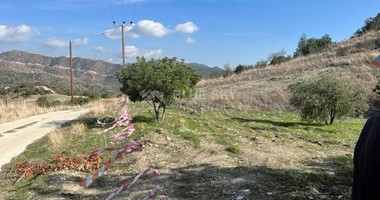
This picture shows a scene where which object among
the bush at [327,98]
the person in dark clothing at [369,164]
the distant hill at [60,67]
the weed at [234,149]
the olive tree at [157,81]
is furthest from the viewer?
the distant hill at [60,67]

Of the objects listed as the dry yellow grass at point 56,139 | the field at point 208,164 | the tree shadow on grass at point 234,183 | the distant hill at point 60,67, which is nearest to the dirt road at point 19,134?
the field at point 208,164

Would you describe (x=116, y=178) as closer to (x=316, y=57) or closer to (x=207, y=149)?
(x=207, y=149)

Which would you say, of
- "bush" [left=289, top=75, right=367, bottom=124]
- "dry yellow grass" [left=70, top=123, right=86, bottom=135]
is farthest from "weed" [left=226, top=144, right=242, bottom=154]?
"bush" [left=289, top=75, right=367, bottom=124]

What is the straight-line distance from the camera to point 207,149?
38.1ft

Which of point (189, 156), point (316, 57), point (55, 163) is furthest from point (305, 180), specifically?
point (316, 57)

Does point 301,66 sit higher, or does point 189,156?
point 301,66

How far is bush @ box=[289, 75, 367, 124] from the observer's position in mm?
19062

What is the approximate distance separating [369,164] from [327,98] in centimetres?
1859

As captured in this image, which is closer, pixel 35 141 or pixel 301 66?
pixel 35 141

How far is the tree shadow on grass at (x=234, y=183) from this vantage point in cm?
757

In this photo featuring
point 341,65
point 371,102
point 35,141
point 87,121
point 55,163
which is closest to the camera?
point 55,163

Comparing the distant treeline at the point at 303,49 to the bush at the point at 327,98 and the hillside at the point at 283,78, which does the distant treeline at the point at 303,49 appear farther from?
the bush at the point at 327,98

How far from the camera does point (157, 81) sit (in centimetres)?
1656

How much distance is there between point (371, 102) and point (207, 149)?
1942 centimetres
